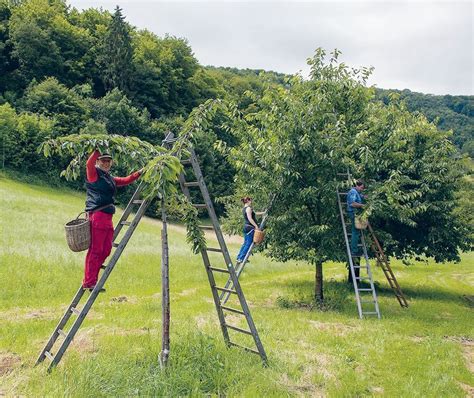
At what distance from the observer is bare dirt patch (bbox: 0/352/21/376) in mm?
6636

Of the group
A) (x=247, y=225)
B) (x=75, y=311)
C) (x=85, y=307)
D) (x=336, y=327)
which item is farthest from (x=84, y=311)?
(x=247, y=225)

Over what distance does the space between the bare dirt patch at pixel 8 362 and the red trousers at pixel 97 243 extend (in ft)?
5.09

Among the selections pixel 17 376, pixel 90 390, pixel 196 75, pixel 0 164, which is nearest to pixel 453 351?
pixel 90 390

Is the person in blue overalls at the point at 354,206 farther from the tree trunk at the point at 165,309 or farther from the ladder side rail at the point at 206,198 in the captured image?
the tree trunk at the point at 165,309

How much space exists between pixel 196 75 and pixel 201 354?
78841 mm

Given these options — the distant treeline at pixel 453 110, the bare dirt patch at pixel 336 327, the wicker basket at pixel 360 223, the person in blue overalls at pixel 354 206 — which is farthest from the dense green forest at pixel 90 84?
the bare dirt patch at pixel 336 327

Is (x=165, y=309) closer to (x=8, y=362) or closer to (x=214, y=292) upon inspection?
(x=214, y=292)

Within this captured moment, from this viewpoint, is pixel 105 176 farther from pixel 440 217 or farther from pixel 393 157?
pixel 440 217

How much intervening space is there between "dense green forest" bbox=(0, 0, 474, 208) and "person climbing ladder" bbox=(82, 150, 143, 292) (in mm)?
46525

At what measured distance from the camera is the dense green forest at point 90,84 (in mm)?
53219

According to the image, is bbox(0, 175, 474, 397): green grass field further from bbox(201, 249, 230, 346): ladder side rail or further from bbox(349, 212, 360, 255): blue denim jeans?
bbox(349, 212, 360, 255): blue denim jeans

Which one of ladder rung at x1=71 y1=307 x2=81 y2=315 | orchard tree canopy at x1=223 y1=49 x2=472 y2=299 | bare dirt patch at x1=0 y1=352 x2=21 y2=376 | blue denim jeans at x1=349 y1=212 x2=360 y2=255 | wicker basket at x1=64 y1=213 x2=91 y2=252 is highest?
orchard tree canopy at x1=223 y1=49 x2=472 y2=299

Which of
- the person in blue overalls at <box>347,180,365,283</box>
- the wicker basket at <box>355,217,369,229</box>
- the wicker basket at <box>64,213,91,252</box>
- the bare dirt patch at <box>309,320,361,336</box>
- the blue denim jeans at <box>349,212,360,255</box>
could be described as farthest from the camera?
the blue denim jeans at <box>349,212,360,255</box>

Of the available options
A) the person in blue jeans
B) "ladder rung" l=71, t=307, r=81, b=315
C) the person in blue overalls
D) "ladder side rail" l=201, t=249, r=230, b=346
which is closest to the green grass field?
"ladder side rail" l=201, t=249, r=230, b=346
